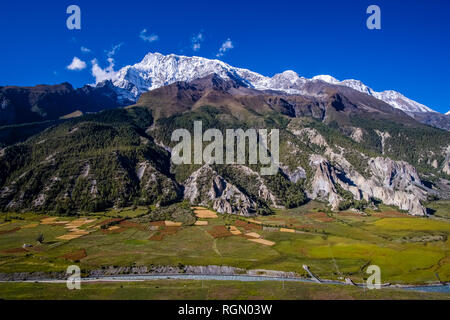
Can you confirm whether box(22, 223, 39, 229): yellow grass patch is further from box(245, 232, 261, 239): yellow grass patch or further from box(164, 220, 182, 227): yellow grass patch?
box(245, 232, 261, 239): yellow grass patch

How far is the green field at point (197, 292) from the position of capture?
81875mm

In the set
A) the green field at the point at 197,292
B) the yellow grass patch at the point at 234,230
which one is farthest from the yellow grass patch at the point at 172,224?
the green field at the point at 197,292

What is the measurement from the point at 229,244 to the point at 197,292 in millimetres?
55746

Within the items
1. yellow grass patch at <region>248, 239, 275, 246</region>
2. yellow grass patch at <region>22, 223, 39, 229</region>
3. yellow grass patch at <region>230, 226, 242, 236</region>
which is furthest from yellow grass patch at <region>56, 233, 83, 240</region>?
yellow grass patch at <region>248, 239, 275, 246</region>

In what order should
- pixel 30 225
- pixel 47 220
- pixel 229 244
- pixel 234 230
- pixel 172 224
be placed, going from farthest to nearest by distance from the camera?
pixel 172 224
pixel 47 220
pixel 234 230
pixel 30 225
pixel 229 244

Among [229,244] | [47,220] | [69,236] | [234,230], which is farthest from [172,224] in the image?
[47,220]

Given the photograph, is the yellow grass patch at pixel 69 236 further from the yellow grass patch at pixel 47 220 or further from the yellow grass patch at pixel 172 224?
the yellow grass patch at pixel 172 224

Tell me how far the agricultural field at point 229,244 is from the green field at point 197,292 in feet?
36.2

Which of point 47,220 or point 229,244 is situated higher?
point 47,220

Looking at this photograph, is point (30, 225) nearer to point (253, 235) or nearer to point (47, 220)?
point (47, 220)

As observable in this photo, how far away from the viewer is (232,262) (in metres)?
120

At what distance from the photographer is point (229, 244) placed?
468 ft

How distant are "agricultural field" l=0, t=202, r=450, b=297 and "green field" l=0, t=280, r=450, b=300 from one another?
11.0 metres
